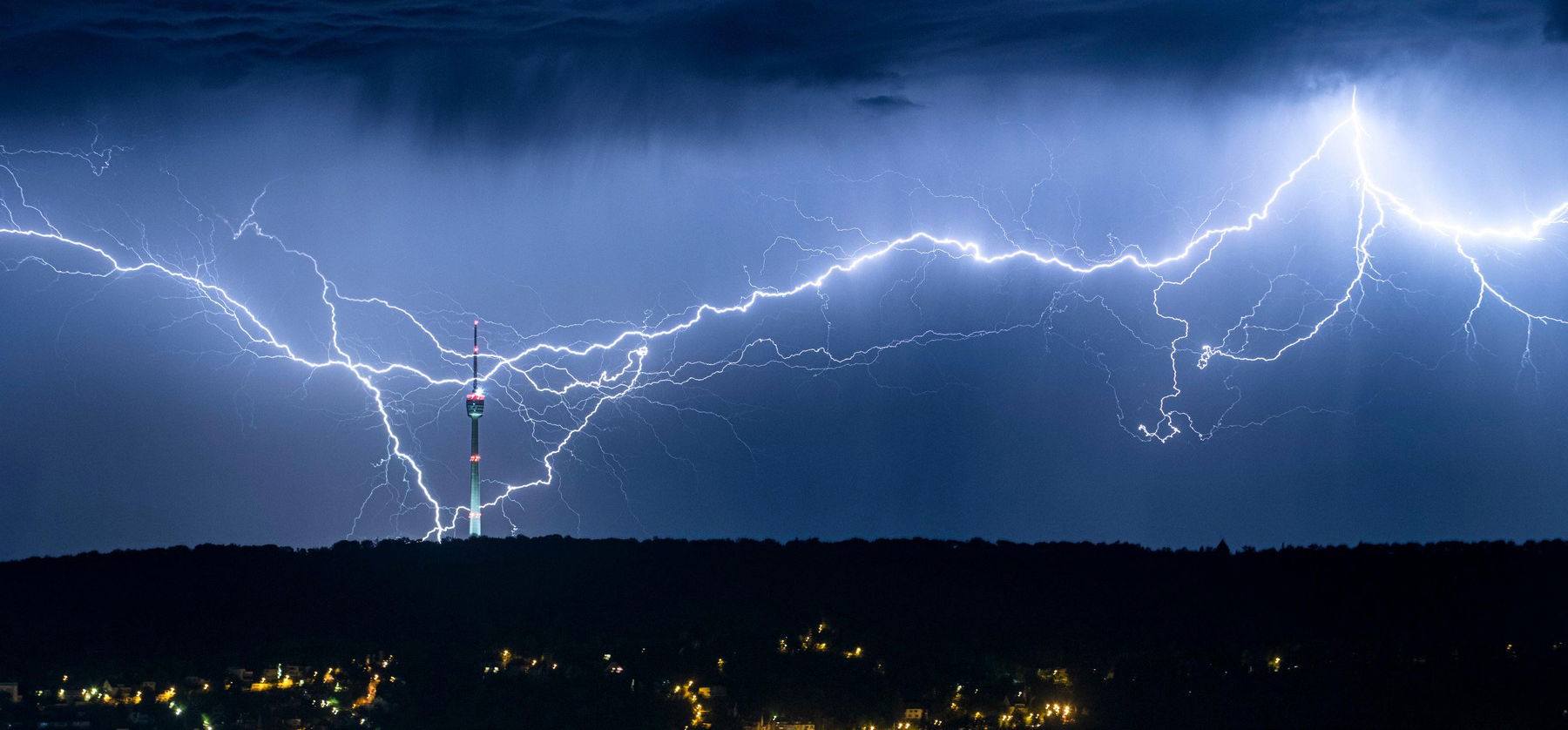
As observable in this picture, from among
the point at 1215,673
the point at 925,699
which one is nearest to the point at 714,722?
the point at 925,699

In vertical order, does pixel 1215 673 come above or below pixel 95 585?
below

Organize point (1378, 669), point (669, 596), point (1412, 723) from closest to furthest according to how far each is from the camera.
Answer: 1. point (1412, 723)
2. point (1378, 669)
3. point (669, 596)

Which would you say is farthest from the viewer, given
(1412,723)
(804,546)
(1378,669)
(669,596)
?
(804,546)

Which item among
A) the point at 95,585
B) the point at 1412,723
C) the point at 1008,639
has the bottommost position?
the point at 1412,723

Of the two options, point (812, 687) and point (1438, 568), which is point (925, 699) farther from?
point (1438, 568)

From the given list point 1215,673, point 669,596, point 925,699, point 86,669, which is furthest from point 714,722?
point 86,669

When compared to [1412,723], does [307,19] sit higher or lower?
higher

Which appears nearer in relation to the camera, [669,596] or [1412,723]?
[1412,723]

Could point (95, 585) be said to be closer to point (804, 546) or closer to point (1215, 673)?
point (804, 546)

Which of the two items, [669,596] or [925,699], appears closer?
[925,699]
